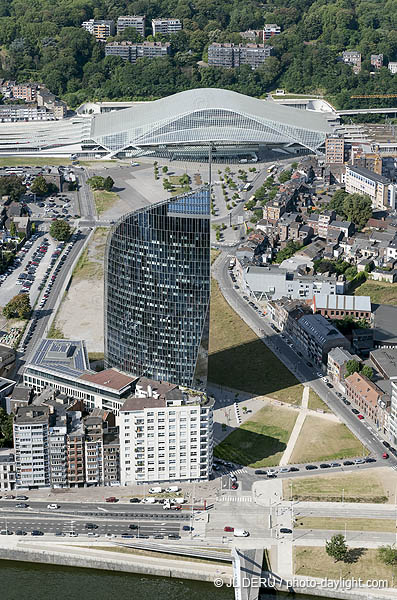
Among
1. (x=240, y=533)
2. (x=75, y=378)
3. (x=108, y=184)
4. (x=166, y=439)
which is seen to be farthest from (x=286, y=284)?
(x=108, y=184)

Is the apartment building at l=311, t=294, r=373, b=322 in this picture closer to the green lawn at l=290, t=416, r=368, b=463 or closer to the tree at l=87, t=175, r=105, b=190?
the green lawn at l=290, t=416, r=368, b=463

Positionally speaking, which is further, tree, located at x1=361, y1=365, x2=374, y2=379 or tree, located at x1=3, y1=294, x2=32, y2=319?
tree, located at x1=3, y1=294, x2=32, y2=319

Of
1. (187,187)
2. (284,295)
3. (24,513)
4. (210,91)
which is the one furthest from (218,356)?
(210,91)

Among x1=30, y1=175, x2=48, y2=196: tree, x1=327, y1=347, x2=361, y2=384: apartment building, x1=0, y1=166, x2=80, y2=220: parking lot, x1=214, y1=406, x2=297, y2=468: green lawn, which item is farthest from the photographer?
x1=30, y1=175, x2=48, y2=196: tree

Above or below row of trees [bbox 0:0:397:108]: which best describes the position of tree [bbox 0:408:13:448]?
below

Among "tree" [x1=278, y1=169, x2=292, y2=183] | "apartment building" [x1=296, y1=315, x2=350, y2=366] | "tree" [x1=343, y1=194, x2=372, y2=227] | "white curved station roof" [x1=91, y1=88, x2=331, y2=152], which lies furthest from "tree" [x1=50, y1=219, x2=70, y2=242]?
"apartment building" [x1=296, y1=315, x2=350, y2=366]

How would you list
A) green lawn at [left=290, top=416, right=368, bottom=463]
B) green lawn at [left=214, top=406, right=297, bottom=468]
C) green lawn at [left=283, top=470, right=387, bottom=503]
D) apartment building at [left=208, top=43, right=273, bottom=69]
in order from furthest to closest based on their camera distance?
apartment building at [left=208, top=43, right=273, bottom=69] → green lawn at [left=290, top=416, right=368, bottom=463] → green lawn at [left=214, top=406, right=297, bottom=468] → green lawn at [left=283, top=470, right=387, bottom=503]

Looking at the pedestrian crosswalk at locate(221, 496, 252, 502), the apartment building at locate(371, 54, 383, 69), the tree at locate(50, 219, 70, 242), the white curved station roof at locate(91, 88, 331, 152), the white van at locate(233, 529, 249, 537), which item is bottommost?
the white van at locate(233, 529, 249, 537)
